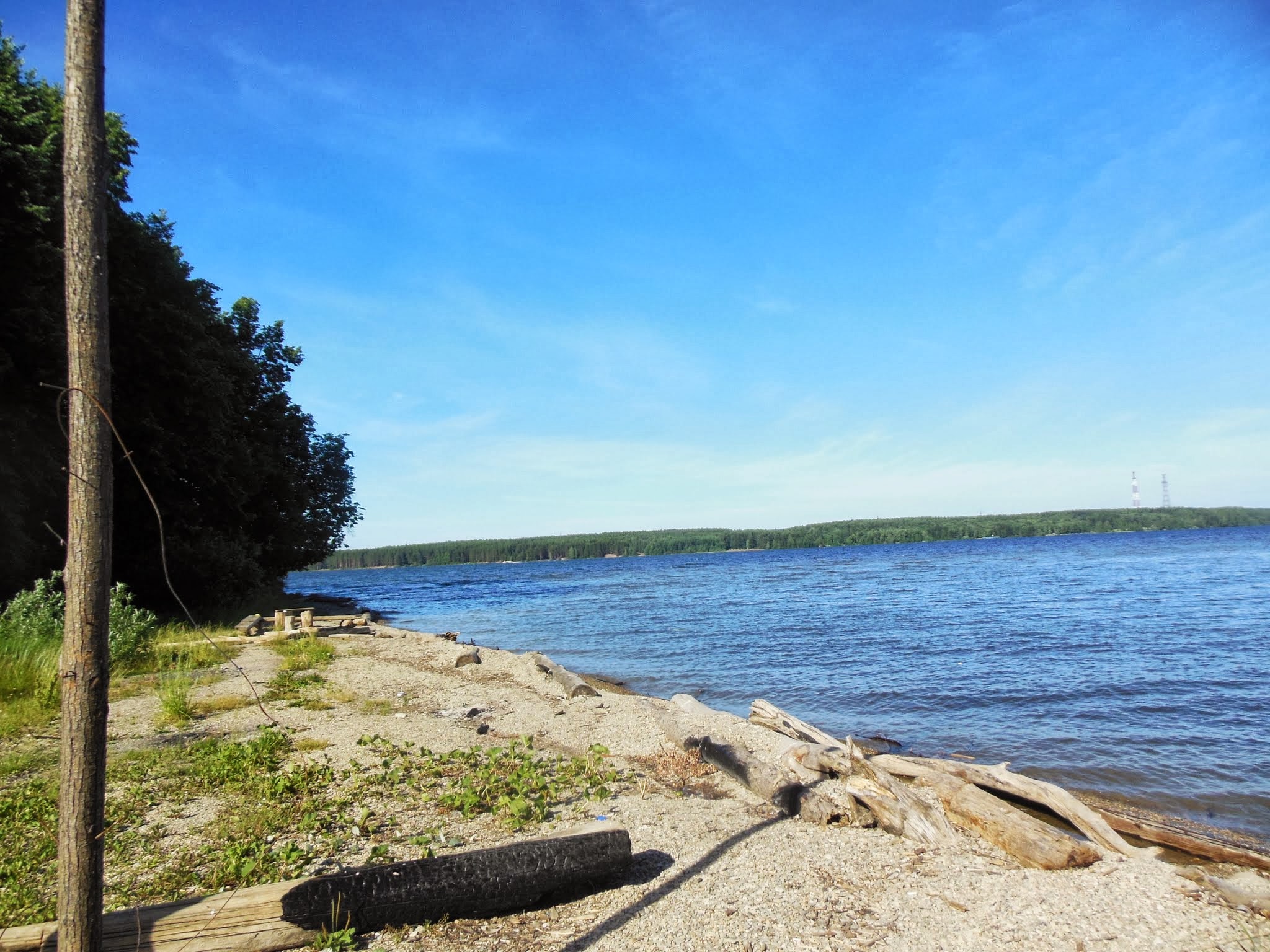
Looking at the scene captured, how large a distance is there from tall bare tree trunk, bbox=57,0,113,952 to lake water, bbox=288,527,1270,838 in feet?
→ 30.9

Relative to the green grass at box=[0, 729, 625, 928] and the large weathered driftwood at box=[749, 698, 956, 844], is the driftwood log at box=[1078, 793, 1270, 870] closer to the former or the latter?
the large weathered driftwood at box=[749, 698, 956, 844]

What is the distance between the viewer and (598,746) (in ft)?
27.2

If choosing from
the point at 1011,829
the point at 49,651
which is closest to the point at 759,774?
the point at 1011,829

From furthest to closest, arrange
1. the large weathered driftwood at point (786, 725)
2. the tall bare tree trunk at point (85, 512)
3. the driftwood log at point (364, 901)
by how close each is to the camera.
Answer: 1. the large weathered driftwood at point (786, 725)
2. the driftwood log at point (364, 901)
3. the tall bare tree trunk at point (85, 512)

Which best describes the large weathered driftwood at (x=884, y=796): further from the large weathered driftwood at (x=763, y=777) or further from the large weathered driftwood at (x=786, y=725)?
the large weathered driftwood at (x=786, y=725)

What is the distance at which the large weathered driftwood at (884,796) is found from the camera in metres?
5.96

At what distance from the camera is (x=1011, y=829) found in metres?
5.75

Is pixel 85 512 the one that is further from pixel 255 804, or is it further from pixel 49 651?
pixel 49 651

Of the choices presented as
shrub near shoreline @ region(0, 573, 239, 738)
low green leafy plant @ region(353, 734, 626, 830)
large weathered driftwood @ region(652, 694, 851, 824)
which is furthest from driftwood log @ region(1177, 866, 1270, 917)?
shrub near shoreline @ region(0, 573, 239, 738)

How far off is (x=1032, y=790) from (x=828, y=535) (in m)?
143

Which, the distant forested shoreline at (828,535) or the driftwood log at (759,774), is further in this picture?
the distant forested shoreline at (828,535)

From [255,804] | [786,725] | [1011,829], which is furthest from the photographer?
[786,725]

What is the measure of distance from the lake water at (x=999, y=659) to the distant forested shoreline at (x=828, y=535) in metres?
93.1

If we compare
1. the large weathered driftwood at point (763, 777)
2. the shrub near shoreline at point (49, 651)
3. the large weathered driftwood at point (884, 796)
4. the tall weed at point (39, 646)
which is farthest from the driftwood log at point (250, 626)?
the large weathered driftwood at point (884, 796)
